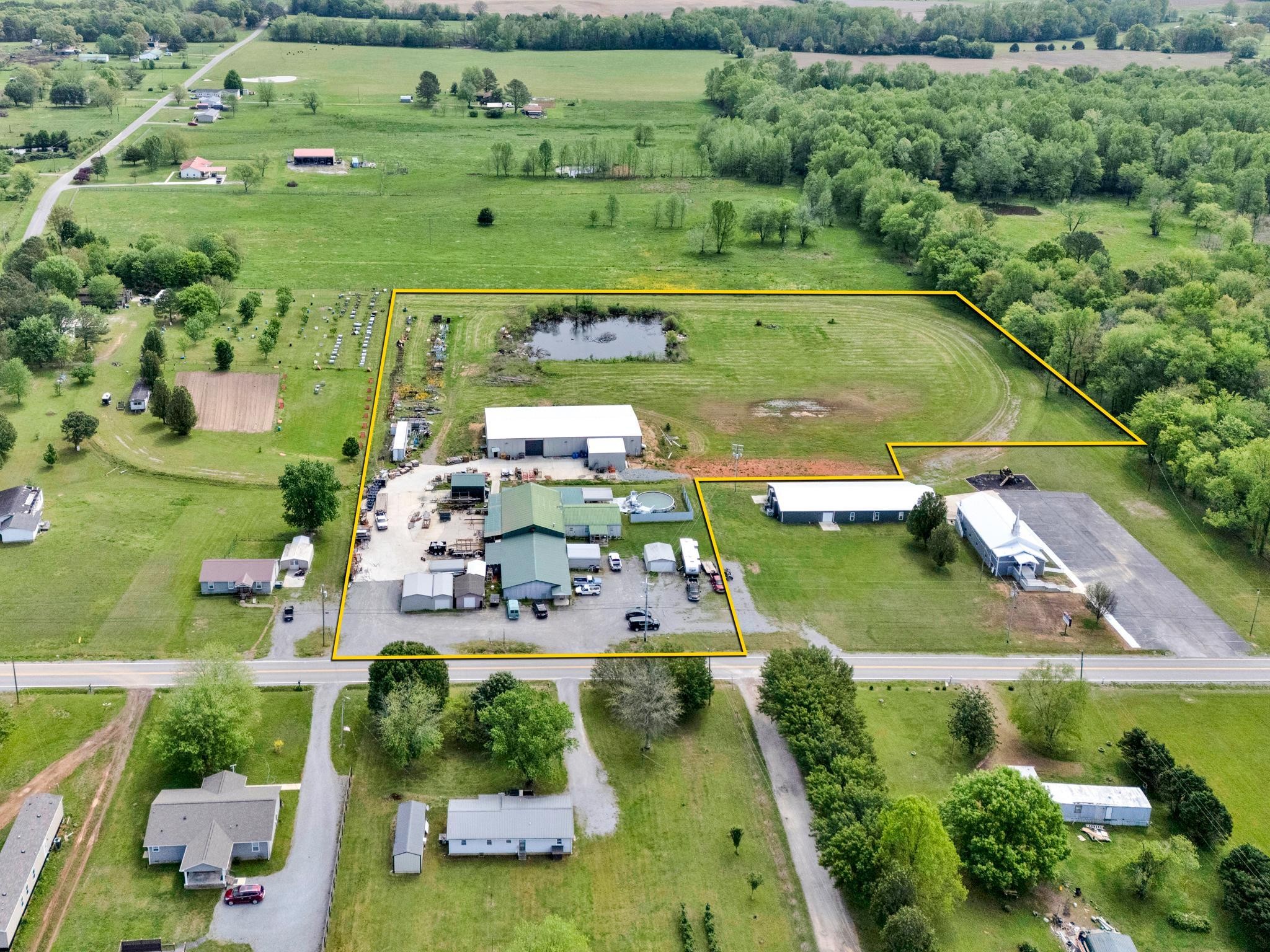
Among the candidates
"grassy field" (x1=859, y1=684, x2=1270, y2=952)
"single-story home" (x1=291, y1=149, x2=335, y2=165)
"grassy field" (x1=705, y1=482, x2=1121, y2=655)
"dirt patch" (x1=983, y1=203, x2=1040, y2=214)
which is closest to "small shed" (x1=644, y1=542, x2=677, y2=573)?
"grassy field" (x1=705, y1=482, x2=1121, y2=655)

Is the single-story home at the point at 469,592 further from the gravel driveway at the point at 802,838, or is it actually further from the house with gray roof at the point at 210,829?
the house with gray roof at the point at 210,829

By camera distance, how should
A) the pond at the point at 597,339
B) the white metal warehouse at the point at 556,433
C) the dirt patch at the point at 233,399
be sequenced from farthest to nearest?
the pond at the point at 597,339
the dirt patch at the point at 233,399
the white metal warehouse at the point at 556,433

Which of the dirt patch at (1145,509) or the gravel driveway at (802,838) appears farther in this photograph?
the dirt patch at (1145,509)

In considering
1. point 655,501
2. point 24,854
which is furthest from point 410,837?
point 655,501

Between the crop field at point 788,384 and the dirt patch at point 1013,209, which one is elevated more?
the dirt patch at point 1013,209

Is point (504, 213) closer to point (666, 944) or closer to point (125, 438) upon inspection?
point (125, 438)

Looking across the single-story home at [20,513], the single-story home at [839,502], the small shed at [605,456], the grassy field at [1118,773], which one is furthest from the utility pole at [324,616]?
the grassy field at [1118,773]
